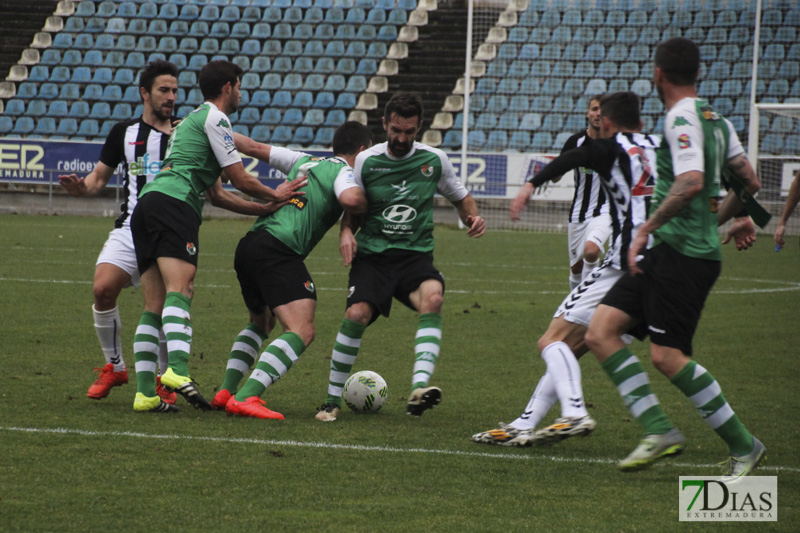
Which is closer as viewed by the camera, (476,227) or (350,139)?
(476,227)

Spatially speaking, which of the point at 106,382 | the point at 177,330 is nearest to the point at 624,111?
the point at 177,330

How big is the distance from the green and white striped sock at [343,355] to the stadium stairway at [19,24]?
2763 cm

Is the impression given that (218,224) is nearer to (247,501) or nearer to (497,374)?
(497,374)

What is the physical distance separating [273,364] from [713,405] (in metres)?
2.36

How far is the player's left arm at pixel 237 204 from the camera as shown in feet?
19.4

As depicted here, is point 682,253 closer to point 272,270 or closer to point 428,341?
point 428,341

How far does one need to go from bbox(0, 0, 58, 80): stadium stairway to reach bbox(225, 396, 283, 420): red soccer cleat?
27.7 meters

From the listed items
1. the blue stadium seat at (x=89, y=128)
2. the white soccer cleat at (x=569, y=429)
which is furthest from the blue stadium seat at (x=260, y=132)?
the white soccer cleat at (x=569, y=429)

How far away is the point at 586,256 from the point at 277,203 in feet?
9.70

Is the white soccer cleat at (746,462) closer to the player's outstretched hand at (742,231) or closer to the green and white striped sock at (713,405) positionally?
the green and white striped sock at (713,405)

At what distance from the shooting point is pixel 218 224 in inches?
952

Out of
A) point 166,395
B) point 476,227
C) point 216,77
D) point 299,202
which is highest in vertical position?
point 216,77

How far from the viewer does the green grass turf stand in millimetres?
3775

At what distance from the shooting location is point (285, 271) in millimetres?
5699
